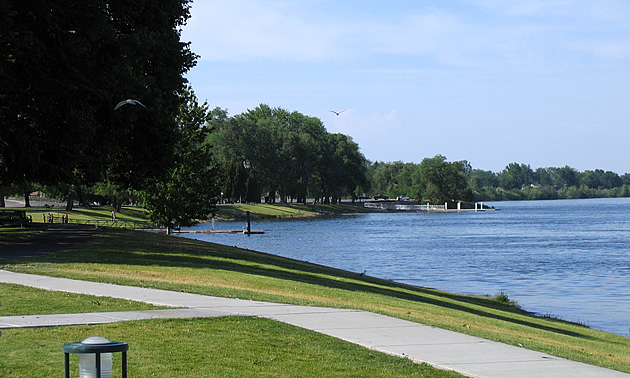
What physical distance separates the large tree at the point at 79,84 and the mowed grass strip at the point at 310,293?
3.99 metres

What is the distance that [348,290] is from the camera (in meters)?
21.1

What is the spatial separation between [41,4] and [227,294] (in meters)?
14.4

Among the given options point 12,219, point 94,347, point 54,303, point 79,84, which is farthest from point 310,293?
point 12,219

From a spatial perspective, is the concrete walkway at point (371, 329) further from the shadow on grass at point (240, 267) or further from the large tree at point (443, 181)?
the large tree at point (443, 181)

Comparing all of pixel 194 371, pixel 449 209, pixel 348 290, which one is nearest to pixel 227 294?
pixel 348 290

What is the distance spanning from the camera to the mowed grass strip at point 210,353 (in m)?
8.78

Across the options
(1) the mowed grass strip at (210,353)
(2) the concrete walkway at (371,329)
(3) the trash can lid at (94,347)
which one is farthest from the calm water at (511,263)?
(3) the trash can lid at (94,347)

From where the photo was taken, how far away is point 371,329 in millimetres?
12062

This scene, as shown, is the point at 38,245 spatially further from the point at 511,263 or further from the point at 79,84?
the point at 511,263

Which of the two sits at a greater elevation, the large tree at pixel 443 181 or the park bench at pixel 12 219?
the large tree at pixel 443 181

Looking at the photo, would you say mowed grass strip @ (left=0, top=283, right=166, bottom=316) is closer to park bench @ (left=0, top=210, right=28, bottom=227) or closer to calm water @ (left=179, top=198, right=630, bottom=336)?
calm water @ (left=179, top=198, right=630, bottom=336)

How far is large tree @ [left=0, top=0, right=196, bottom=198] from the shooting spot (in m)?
24.7

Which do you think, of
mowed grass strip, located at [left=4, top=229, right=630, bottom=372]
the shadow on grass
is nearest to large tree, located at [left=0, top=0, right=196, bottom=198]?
the shadow on grass

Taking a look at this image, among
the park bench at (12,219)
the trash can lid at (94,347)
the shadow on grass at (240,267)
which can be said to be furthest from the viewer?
the park bench at (12,219)
